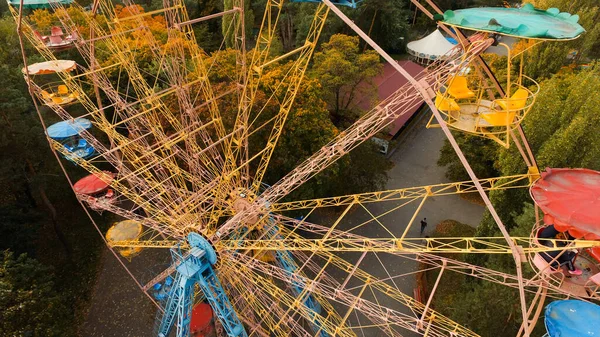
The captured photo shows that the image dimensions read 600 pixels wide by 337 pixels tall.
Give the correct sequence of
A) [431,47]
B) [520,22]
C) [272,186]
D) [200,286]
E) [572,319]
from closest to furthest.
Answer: [520,22] < [572,319] < [200,286] < [272,186] < [431,47]

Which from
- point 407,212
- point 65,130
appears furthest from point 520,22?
point 407,212

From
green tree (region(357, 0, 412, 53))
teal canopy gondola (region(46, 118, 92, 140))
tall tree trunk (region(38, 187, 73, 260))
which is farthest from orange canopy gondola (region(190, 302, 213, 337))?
green tree (region(357, 0, 412, 53))

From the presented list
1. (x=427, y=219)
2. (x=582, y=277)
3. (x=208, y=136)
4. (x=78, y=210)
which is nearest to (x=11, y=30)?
(x=78, y=210)

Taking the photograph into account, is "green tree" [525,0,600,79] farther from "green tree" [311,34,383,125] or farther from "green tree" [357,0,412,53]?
"green tree" [357,0,412,53]

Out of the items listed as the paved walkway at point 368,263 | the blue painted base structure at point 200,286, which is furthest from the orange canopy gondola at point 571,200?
the paved walkway at point 368,263

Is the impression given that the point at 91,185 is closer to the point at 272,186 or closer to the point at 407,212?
the point at 272,186

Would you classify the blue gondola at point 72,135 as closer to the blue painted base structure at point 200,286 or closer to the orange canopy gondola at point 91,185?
the orange canopy gondola at point 91,185

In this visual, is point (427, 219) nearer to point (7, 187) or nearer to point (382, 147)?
point (382, 147)
